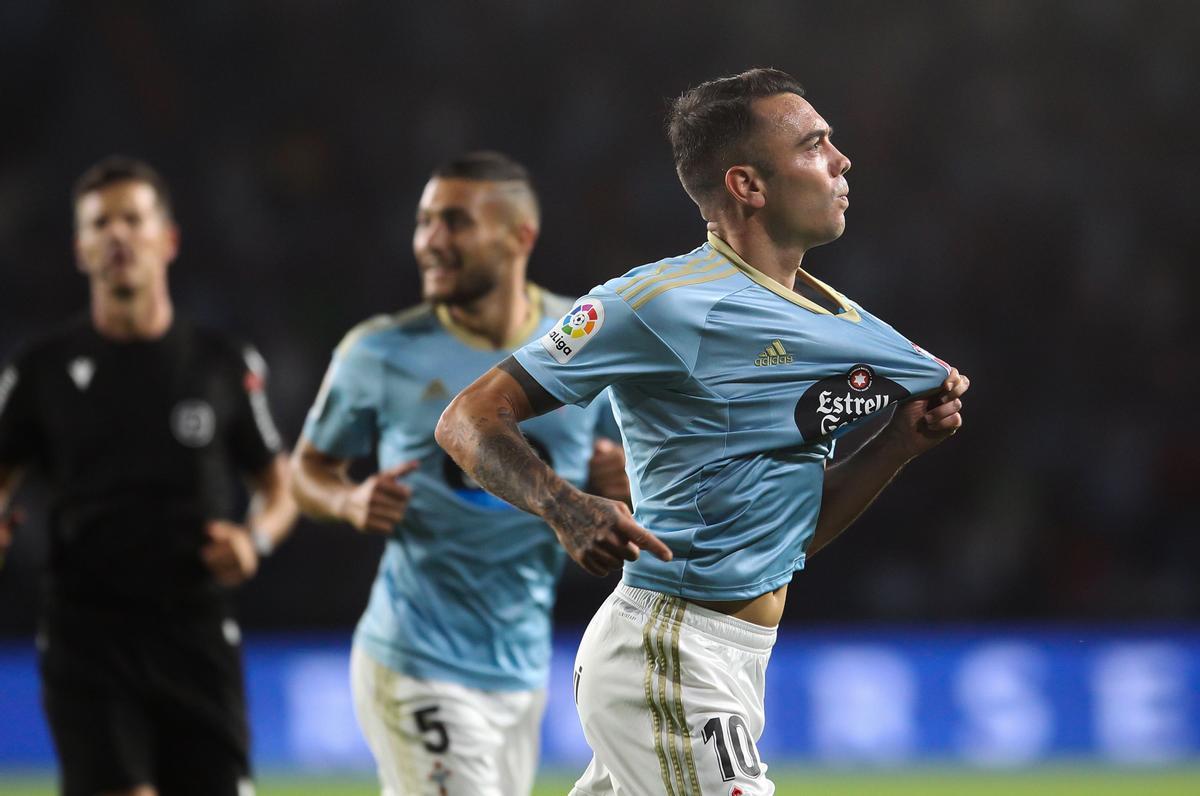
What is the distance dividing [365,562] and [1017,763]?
4.18m

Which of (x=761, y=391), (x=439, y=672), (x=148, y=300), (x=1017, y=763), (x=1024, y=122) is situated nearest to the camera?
(x=761, y=391)

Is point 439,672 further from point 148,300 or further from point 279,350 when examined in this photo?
point 279,350

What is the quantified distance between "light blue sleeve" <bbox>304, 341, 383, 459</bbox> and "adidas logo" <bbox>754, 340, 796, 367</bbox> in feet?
6.06

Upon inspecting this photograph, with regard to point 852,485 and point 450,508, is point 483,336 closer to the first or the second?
point 450,508

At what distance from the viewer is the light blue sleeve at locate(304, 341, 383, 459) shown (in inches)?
189

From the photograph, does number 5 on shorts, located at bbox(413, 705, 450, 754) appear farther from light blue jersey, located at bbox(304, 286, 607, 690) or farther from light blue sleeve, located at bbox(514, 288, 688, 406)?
light blue sleeve, located at bbox(514, 288, 688, 406)

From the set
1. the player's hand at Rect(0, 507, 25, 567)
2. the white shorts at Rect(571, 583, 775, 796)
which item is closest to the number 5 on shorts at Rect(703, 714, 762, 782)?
the white shorts at Rect(571, 583, 775, 796)

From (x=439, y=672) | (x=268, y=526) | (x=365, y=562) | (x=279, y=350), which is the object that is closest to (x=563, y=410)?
(x=439, y=672)

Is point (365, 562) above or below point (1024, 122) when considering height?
below

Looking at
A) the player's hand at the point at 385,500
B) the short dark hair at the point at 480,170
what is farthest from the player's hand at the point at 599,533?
the short dark hair at the point at 480,170

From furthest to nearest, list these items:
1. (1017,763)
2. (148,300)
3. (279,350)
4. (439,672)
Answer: (279,350) → (1017,763) → (148,300) → (439,672)

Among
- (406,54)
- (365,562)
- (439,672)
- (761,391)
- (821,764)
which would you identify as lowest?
(821,764)

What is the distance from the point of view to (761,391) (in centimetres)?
321

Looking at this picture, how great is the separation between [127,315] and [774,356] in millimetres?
Answer: 2816
